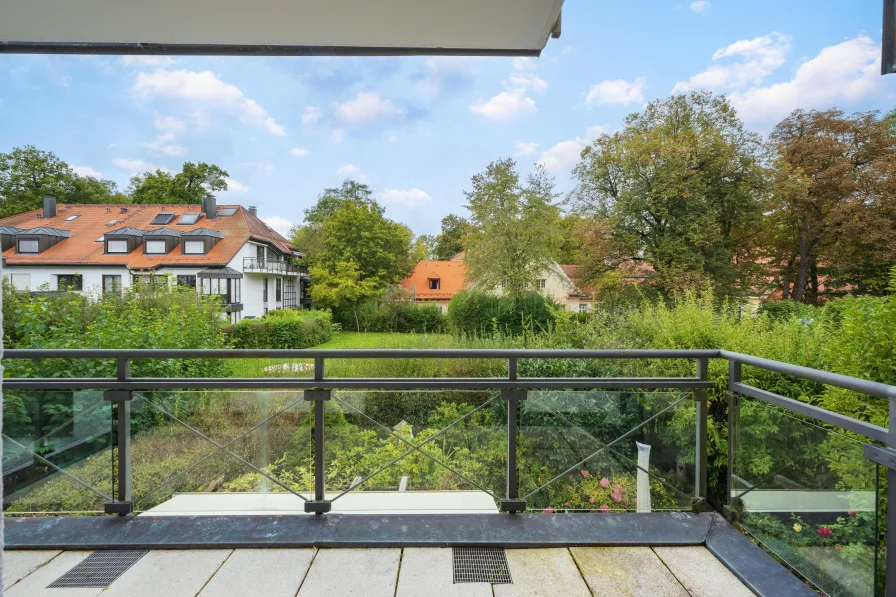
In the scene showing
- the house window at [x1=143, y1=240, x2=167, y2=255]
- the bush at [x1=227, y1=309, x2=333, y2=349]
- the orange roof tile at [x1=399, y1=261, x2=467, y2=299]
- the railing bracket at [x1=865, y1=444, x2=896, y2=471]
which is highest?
the house window at [x1=143, y1=240, x2=167, y2=255]

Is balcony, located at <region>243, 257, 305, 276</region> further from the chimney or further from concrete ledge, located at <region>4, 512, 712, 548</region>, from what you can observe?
concrete ledge, located at <region>4, 512, 712, 548</region>

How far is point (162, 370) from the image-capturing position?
3850mm

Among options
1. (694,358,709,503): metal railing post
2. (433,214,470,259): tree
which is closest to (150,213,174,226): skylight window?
(433,214,470,259): tree

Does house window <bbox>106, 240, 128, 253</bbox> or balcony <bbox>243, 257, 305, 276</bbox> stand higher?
house window <bbox>106, 240, 128, 253</bbox>

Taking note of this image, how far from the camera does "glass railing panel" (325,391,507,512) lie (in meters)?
1.99

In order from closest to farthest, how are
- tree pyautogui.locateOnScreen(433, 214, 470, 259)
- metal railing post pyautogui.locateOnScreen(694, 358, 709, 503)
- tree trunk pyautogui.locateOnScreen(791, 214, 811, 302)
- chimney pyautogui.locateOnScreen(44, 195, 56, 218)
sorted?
metal railing post pyautogui.locateOnScreen(694, 358, 709, 503)
chimney pyautogui.locateOnScreen(44, 195, 56, 218)
tree trunk pyautogui.locateOnScreen(791, 214, 811, 302)
tree pyautogui.locateOnScreen(433, 214, 470, 259)

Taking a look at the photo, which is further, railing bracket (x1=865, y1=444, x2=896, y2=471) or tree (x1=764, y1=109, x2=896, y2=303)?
tree (x1=764, y1=109, x2=896, y2=303)

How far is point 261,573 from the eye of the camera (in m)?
1.57

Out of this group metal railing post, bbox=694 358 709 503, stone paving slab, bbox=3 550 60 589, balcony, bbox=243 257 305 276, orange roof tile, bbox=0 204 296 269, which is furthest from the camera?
balcony, bbox=243 257 305 276

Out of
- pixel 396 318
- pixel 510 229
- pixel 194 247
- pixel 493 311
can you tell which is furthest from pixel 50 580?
pixel 194 247

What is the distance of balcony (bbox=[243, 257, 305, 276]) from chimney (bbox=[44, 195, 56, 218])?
5313 millimetres

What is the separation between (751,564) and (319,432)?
1.72 metres

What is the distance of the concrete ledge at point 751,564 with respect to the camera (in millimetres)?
1495

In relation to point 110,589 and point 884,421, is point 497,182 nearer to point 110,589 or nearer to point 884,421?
point 884,421
